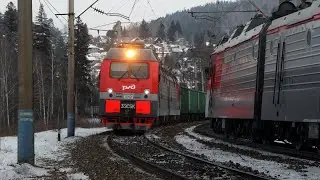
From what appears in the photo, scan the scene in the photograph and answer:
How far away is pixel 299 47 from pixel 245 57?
13.6ft

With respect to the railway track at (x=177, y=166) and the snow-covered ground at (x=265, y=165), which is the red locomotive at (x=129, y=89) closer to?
the railway track at (x=177, y=166)

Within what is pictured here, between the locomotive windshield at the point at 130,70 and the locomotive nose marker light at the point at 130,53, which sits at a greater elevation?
the locomotive nose marker light at the point at 130,53

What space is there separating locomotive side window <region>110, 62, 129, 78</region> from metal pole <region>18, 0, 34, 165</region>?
10877mm

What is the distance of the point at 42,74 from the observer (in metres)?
62.9

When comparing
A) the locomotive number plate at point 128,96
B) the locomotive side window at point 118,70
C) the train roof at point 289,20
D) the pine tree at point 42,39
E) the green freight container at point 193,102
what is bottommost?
the green freight container at point 193,102

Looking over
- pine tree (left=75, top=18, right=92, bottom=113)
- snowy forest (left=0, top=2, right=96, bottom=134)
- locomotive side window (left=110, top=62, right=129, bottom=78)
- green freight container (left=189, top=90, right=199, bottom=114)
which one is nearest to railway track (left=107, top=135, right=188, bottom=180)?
locomotive side window (left=110, top=62, right=129, bottom=78)

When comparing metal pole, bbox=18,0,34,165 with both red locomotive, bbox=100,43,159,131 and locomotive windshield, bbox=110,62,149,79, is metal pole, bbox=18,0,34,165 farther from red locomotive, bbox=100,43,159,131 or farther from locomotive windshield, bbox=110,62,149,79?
locomotive windshield, bbox=110,62,149,79

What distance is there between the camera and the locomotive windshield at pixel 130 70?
21875 millimetres

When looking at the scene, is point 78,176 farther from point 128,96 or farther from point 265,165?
point 128,96

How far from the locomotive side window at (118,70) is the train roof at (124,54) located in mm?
294

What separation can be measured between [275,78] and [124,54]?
9246 millimetres

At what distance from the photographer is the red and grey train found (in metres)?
21.5

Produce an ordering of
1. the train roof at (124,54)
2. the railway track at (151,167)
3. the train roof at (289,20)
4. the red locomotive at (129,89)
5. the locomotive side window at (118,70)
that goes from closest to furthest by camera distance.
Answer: the railway track at (151,167) < the train roof at (289,20) < the red locomotive at (129,89) < the locomotive side window at (118,70) < the train roof at (124,54)

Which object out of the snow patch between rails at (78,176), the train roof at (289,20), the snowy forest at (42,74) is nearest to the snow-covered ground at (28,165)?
the snow patch between rails at (78,176)
